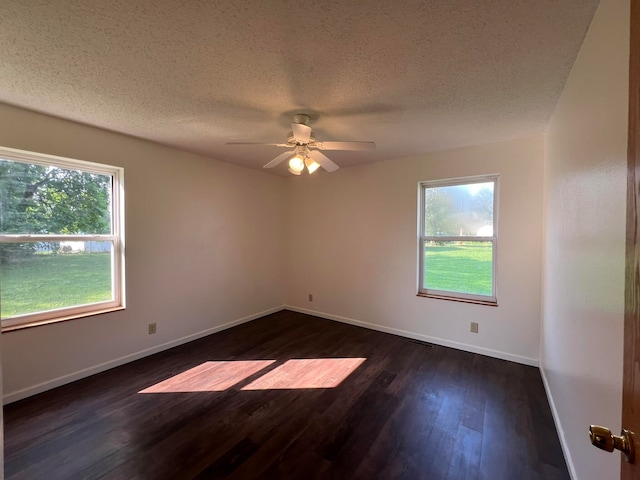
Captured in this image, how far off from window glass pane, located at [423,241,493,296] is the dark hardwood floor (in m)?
0.79

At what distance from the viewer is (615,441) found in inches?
24.0

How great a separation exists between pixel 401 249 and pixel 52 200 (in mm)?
3691

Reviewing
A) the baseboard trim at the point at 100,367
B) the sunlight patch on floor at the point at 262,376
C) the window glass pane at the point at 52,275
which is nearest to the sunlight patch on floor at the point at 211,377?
the sunlight patch on floor at the point at 262,376

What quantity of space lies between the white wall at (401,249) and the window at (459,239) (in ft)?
0.42

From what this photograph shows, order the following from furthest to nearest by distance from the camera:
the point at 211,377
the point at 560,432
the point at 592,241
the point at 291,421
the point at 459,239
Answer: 1. the point at 459,239
2. the point at 211,377
3. the point at 291,421
4. the point at 560,432
5. the point at 592,241

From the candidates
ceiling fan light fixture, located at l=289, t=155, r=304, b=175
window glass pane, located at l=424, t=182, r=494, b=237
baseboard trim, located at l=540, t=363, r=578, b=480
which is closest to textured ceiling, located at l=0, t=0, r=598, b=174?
ceiling fan light fixture, located at l=289, t=155, r=304, b=175

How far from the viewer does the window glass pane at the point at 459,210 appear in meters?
3.13

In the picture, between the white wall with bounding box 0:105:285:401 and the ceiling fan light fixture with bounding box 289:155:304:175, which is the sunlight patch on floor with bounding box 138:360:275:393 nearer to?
the white wall with bounding box 0:105:285:401

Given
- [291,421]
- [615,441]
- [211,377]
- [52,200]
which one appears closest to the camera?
[615,441]

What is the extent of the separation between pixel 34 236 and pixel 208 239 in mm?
1610

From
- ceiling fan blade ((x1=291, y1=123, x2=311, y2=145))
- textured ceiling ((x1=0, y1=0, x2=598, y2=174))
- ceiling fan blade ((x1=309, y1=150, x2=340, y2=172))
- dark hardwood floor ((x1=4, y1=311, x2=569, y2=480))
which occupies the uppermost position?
textured ceiling ((x1=0, y1=0, x2=598, y2=174))

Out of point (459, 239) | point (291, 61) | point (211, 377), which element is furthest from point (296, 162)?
point (459, 239)

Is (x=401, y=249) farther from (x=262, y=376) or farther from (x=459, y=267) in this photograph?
(x=262, y=376)

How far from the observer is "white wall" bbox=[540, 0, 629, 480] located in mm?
987
